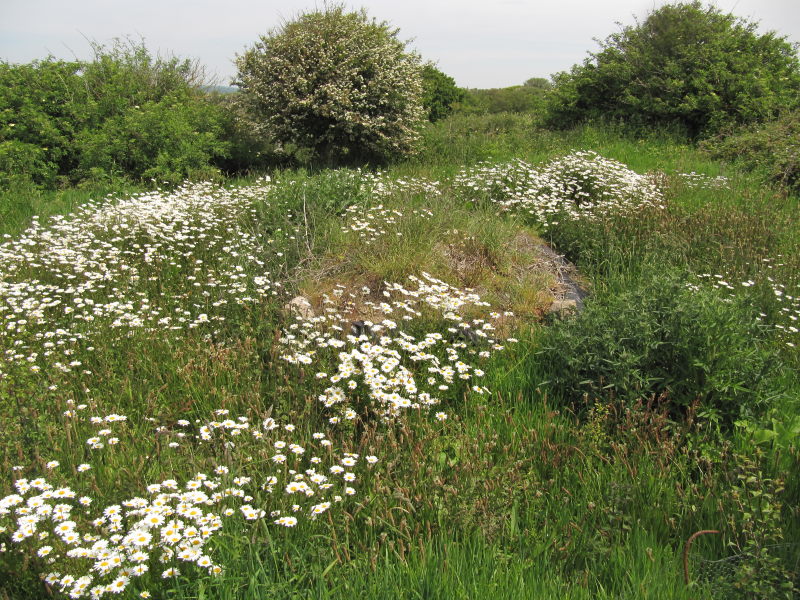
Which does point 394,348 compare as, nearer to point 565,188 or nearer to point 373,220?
point 373,220

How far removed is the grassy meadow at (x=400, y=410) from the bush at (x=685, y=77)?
24.3 ft

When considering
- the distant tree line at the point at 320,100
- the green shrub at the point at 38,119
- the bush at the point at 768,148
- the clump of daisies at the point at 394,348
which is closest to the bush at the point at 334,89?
the distant tree line at the point at 320,100

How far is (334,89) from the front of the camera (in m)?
10.9

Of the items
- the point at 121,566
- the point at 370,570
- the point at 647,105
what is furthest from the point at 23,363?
the point at 647,105

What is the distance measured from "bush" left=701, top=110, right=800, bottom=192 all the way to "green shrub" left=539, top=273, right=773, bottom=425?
6.81 metres

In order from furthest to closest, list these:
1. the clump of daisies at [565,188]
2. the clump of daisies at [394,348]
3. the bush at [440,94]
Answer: the bush at [440,94] < the clump of daisies at [565,188] < the clump of daisies at [394,348]

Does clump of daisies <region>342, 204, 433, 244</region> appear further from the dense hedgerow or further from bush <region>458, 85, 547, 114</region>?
bush <region>458, 85, 547, 114</region>

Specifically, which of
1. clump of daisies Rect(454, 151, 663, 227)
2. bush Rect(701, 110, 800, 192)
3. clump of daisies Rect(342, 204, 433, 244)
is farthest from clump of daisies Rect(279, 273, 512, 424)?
bush Rect(701, 110, 800, 192)

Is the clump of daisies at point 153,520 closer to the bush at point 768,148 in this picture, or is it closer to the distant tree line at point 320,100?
the distant tree line at point 320,100

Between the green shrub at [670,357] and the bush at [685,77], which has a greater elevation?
the bush at [685,77]

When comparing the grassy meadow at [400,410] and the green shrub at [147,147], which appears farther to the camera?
the green shrub at [147,147]

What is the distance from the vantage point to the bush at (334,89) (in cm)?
1109

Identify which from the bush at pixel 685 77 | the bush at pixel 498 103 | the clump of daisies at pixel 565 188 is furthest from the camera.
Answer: the bush at pixel 498 103

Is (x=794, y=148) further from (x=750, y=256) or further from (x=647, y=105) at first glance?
(x=750, y=256)
